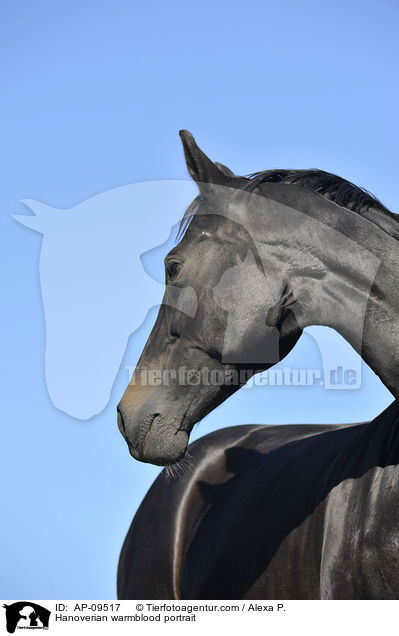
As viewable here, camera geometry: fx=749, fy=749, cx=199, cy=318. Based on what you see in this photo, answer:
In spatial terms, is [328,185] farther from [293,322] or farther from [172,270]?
[172,270]

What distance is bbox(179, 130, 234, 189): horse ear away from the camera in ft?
10.7

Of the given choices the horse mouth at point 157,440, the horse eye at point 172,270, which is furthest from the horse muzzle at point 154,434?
the horse eye at point 172,270

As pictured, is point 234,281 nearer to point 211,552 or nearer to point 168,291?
point 168,291

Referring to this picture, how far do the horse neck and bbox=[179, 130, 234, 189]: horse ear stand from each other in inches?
11.9

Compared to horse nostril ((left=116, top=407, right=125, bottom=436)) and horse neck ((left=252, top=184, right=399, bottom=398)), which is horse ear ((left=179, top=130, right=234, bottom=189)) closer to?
horse neck ((left=252, top=184, right=399, bottom=398))

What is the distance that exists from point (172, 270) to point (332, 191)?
78cm

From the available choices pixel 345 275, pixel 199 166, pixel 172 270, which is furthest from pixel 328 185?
pixel 172 270

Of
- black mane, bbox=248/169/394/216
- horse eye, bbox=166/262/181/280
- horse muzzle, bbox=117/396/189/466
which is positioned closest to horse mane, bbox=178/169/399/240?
black mane, bbox=248/169/394/216

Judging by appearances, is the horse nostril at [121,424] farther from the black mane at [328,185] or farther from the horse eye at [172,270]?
the black mane at [328,185]
